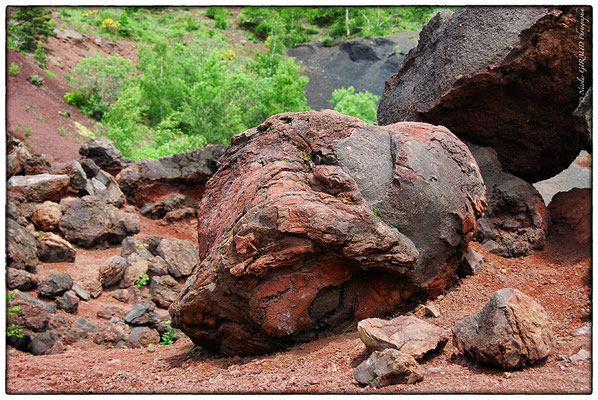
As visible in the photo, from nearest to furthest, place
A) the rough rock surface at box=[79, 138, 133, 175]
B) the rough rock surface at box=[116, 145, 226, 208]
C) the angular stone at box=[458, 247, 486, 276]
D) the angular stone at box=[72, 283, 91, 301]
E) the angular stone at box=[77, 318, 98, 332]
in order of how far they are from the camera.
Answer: the angular stone at box=[458, 247, 486, 276] < the angular stone at box=[77, 318, 98, 332] < the angular stone at box=[72, 283, 91, 301] < the rough rock surface at box=[116, 145, 226, 208] < the rough rock surface at box=[79, 138, 133, 175]

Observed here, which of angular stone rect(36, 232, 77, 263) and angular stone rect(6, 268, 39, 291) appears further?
angular stone rect(36, 232, 77, 263)

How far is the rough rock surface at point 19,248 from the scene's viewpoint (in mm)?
11461

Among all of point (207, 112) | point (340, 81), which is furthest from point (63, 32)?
point (340, 81)

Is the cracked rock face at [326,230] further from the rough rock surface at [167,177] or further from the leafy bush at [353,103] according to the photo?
the leafy bush at [353,103]

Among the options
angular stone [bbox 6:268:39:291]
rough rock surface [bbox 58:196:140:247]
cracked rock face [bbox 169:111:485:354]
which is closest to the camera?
cracked rock face [bbox 169:111:485:354]

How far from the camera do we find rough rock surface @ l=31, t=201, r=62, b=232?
44.7 feet

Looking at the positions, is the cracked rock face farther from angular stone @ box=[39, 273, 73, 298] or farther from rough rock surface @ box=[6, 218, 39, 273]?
rough rock surface @ box=[6, 218, 39, 273]

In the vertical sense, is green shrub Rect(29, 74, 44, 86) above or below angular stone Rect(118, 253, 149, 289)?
above

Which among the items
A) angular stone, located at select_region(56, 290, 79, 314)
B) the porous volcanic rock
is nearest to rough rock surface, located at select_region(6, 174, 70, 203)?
angular stone, located at select_region(56, 290, 79, 314)

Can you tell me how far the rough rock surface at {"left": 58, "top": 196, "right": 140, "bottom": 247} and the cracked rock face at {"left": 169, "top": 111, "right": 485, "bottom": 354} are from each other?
8.12 meters

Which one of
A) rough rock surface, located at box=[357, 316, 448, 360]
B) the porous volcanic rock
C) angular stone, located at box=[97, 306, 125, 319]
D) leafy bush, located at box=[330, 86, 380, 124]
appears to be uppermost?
leafy bush, located at box=[330, 86, 380, 124]

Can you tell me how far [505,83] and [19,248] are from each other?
1017cm

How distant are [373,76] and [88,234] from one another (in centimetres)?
1445

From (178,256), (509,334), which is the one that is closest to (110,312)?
(178,256)
